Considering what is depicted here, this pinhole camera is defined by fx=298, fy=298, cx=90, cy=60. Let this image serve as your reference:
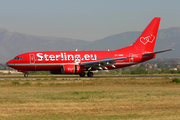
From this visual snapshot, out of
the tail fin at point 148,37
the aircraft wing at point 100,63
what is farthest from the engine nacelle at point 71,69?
the tail fin at point 148,37

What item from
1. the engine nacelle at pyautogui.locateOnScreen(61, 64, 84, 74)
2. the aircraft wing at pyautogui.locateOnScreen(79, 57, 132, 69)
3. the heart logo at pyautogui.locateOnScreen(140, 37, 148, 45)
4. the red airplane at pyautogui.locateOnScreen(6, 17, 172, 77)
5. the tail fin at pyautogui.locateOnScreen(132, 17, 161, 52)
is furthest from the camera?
the heart logo at pyautogui.locateOnScreen(140, 37, 148, 45)

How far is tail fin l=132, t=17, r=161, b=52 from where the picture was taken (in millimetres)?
49219

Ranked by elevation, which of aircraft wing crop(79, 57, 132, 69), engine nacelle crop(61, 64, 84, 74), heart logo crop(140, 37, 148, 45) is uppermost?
heart logo crop(140, 37, 148, 45)

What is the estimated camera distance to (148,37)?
4972cm

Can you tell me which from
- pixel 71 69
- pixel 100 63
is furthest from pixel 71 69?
pixel 100 63

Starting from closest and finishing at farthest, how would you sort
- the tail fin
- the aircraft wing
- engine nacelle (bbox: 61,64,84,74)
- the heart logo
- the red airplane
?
1. engine nacelle (bbox: 61,64,84,74)
2. the aircraft wing
3. the red airplane
4. the tail fin
5. the heart logo

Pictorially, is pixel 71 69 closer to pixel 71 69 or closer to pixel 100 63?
pixel 71 69

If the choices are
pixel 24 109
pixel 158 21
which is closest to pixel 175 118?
pixel 24 109

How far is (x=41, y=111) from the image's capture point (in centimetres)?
1566

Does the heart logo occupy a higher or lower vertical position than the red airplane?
higher

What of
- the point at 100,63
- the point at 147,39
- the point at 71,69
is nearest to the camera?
the point at 71,69

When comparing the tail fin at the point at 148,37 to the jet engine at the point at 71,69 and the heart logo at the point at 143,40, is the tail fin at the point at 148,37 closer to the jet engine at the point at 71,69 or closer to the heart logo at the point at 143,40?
the heart logo at the point at 143,40

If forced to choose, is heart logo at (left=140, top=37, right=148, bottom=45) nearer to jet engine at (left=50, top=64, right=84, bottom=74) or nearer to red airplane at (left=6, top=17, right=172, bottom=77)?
red airplane at (left=6, top=17, right=172, bottom=77)

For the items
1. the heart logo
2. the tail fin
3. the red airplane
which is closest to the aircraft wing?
the red airplane
